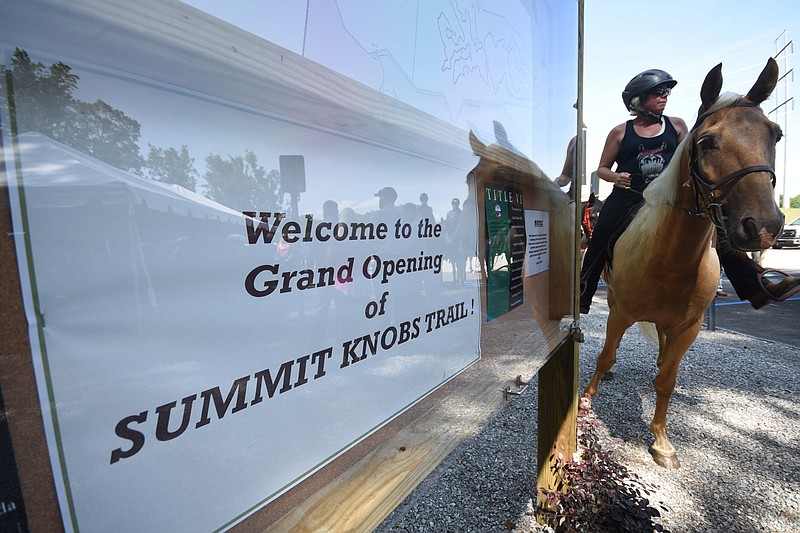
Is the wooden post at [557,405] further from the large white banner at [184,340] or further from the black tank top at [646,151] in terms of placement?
the black tank top at [646,151]

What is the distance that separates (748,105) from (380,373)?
116 inches

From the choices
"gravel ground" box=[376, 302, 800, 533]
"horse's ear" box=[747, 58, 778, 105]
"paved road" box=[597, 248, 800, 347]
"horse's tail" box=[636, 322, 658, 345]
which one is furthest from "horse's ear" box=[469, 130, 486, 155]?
"paved road" box=[597, 248, 800, 347]

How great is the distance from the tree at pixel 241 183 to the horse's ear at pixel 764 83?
126 inches

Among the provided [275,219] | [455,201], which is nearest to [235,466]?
[275,219]

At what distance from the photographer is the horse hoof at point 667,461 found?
3184 millimetres

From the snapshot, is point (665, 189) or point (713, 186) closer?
point (713, 186)

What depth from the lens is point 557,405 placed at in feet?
7.98

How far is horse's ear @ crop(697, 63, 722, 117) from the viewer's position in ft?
8.80

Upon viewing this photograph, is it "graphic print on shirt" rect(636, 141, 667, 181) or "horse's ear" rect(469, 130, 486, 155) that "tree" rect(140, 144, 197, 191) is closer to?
"horse's ear" rect(469, 130, 486, 155)

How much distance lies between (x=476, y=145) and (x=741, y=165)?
2.04 meters

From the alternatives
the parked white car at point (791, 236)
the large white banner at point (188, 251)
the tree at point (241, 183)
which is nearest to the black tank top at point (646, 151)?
the large white banner at point (188, 251)

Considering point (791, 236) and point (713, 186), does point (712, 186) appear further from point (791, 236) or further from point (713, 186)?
point (791, 236)

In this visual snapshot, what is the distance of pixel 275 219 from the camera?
57cm

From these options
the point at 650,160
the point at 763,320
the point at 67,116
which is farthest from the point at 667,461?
the point at 763,320
